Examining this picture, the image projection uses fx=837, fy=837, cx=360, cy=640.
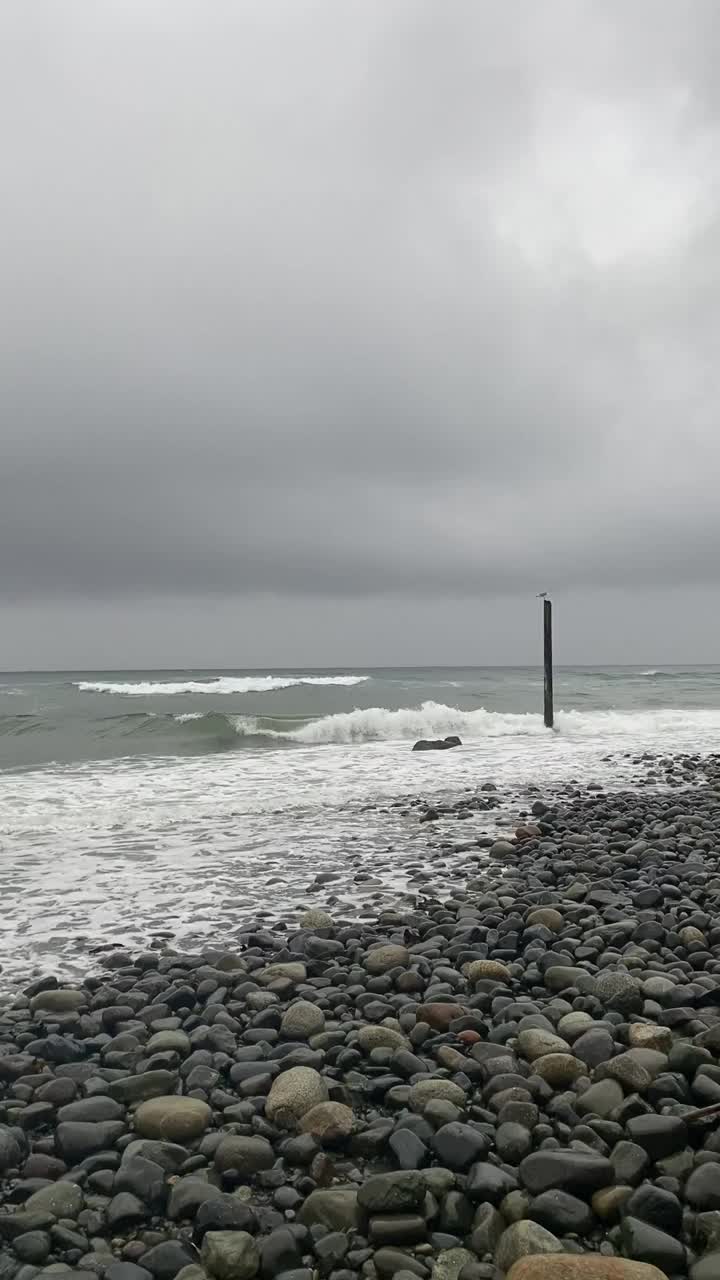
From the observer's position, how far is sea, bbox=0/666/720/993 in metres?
5.99

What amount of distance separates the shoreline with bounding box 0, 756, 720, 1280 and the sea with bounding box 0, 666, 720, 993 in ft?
2.84

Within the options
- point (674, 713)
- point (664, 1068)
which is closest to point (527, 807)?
point (664, 1068)

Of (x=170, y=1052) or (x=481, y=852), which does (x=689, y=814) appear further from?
(x=170, y=1052)

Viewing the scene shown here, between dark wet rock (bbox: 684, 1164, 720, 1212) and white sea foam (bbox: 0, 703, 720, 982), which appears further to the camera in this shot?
white sea foam (bbox: 0, 703, 720, 982)

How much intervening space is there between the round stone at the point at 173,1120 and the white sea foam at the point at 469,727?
1705 centimetres

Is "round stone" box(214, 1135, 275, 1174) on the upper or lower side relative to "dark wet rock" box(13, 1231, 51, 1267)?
upper

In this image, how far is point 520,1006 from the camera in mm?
3980

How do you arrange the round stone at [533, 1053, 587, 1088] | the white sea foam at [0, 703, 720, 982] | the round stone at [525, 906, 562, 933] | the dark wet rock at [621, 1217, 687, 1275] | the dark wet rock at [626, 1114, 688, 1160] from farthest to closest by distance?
the white sea foam at [0, 703, 720, 982]
the round stone at [525, 906, 562, 933]
the round stone at [533, 1053, 587, 1088]
the dark wet rock at [626, 1114, 688, 1160]
the dark wet rock at [621, 1217, 687, 1275]

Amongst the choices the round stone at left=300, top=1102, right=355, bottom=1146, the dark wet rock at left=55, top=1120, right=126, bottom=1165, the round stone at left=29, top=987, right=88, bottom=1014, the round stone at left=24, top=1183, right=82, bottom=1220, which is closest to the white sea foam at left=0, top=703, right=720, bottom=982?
the round stone at left=29, top=987, right=88, bottom=1014

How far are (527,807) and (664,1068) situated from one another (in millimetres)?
6836

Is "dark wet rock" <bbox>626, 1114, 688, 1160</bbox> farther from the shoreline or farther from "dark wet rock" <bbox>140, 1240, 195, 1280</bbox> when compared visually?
"dark wet rock" <bbox>140, 1240, 195, 1280</bbox>

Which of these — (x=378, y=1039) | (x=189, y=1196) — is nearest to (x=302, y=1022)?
(x=378, y=1039)

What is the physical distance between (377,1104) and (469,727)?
2115 centimetres

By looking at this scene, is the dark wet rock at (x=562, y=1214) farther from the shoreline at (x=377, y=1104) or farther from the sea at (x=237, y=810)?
the sea at (x=237, y=810)
